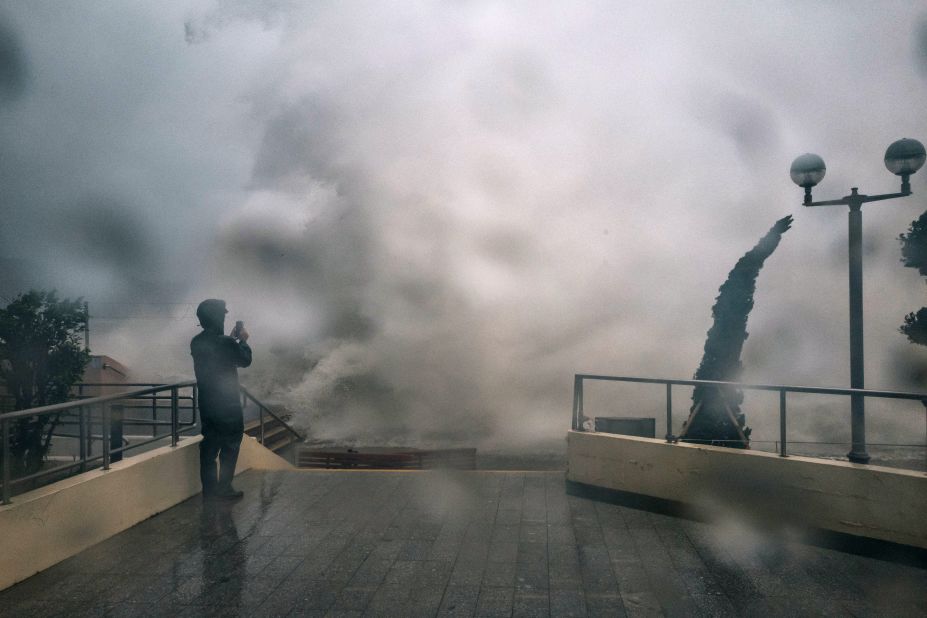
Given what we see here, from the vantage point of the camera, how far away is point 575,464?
757 cm

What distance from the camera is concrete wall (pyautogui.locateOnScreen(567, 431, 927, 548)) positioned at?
215 inches

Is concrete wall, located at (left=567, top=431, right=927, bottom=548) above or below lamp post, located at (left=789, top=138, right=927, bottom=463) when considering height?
below

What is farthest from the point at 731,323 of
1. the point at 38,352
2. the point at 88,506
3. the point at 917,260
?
the point at 88,506

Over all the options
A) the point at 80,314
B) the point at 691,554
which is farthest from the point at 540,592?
the point at 80,314

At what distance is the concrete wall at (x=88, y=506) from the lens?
4914mm

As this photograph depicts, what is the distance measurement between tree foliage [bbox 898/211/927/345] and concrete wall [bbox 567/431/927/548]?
3266 cm

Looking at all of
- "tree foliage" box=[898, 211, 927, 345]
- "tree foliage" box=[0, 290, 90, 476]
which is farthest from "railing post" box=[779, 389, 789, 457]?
"tree foliage" box=[898, 211, 927, 345]

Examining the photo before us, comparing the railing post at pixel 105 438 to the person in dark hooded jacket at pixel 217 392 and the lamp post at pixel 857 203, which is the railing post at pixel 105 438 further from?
the lamp post at pixel 857 203

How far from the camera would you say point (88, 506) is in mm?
5727

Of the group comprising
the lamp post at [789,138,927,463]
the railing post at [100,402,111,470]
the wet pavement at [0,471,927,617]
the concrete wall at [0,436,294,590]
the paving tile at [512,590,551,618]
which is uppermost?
the lamp post at [789,138,927,463]

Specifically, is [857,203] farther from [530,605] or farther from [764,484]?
[530,605]

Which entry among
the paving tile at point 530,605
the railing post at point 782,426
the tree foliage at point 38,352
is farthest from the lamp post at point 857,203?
the tree foliage at point 38,352

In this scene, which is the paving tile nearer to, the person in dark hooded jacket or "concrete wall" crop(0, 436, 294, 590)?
"concrete wall" crop(0, 436, 294, 590)

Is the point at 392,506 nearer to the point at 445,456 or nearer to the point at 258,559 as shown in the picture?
the point at 258,559
